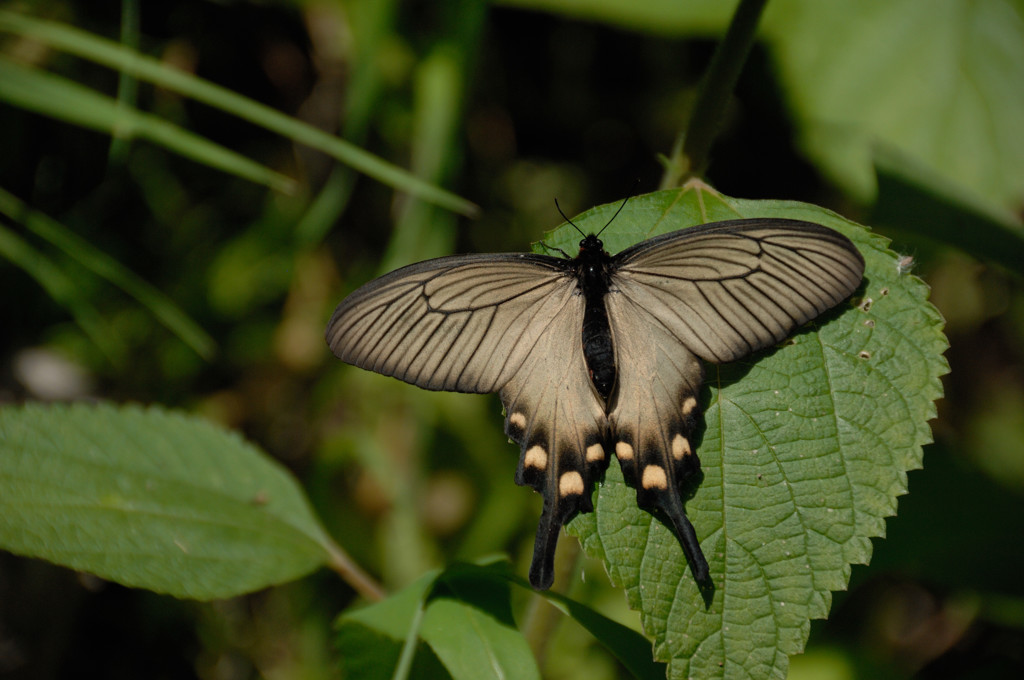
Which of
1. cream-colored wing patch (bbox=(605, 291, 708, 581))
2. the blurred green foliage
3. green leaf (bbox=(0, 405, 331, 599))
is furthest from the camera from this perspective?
the blurred green foliage

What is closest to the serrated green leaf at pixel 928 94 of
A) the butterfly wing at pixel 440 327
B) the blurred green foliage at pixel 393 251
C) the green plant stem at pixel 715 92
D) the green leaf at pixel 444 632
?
the blurred green foliage at pixel 393 251

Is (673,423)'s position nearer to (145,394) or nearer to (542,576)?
(542,576)

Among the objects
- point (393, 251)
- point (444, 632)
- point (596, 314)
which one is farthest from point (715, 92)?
point (393, 251)

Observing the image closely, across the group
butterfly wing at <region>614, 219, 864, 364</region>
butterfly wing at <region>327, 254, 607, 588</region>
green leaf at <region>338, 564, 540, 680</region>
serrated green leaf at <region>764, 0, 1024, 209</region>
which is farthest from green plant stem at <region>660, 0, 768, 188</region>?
serrated green leaf at <region>764, 0, 1024, 209</region>

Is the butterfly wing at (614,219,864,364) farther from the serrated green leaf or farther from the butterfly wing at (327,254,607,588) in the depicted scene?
the serrated green leaf

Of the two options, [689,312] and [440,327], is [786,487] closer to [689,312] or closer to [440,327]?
[689,312]
